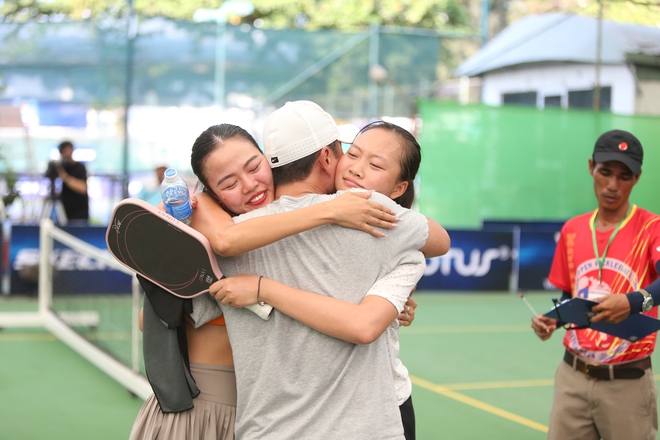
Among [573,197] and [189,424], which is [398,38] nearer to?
[573,197]

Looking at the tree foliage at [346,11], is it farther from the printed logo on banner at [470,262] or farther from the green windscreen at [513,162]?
the printed logo on banner at [470,262]

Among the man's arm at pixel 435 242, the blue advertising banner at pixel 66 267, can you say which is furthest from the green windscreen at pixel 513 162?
the man's arm at pixel 435 242

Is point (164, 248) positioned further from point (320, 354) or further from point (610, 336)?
point (610, 336)

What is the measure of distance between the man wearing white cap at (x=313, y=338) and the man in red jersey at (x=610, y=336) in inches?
70.8

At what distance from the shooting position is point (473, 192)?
43.3 feet

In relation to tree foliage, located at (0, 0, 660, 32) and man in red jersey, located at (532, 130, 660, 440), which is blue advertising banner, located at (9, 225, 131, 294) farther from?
tree foliage, located at (0, 0, 660, 32)

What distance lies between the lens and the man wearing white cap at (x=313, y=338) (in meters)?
2.21

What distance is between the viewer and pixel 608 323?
3.74 metres

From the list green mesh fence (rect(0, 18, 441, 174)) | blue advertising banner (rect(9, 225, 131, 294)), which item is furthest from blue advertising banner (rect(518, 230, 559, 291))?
blue advertising banner (rect(9, 225, 131, 294))

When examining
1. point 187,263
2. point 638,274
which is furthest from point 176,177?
point 638,274

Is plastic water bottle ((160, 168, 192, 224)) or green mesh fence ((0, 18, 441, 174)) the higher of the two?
green mesh fence ((0, 18, 441, 174))

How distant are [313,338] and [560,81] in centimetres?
1441

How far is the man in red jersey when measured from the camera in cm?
384

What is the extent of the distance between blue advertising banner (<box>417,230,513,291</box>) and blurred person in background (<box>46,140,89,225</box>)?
4937mm
